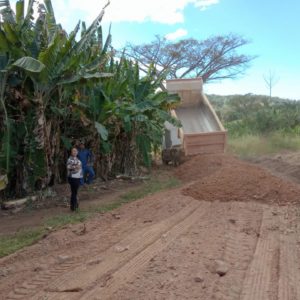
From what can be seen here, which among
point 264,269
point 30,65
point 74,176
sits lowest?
point 264,269

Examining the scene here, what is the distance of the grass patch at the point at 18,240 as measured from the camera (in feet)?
23.3

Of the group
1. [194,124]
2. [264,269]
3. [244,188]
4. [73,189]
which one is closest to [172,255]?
[264,269]

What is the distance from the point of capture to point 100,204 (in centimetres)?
1070

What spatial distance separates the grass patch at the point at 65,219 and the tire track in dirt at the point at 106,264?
151 centimetres

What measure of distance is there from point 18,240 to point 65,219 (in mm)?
1474

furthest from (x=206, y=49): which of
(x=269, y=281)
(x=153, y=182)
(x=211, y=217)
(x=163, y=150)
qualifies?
(x=269, y=281)

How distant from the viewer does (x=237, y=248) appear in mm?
6430

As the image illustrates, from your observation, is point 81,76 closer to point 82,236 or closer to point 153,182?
point 82,236

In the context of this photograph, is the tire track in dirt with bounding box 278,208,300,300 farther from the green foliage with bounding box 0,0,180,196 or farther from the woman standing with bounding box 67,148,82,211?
the green foliage with bounding box 0,0,180,196

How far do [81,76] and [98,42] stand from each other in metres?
3.11

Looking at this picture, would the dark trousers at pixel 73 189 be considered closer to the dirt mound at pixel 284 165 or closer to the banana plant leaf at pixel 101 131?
the banana plant leaf at pixel 101 131

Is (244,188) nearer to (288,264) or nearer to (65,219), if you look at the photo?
(65,219)

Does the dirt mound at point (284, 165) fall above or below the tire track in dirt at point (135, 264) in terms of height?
above

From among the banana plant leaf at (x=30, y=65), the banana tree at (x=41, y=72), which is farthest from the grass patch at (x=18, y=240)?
the banana plant leaf at (x=30, y=65)
